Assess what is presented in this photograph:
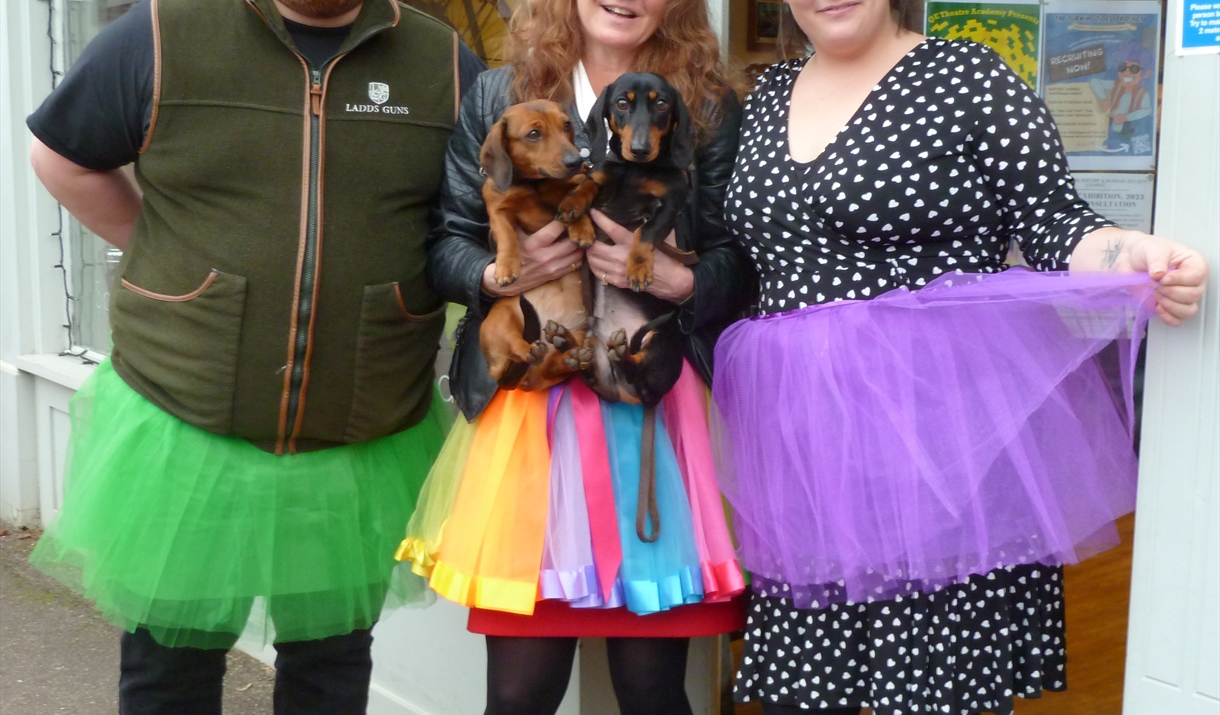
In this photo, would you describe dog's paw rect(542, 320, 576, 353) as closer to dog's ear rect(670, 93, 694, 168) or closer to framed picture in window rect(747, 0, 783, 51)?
dog's ear rect(670, 93, 694, 168)

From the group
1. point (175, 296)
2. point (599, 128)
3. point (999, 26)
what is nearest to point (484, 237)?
point (599, 128)

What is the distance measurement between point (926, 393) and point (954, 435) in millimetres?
82

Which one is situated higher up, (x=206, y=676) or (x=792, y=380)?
(x=792, y=380)

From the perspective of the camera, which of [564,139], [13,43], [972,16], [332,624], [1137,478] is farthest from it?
[13,43]

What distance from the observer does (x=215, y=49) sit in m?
2.26

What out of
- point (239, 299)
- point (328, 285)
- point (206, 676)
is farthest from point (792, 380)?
point (206, 676)

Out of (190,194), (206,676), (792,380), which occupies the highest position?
(190,194)

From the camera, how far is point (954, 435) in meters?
1.91

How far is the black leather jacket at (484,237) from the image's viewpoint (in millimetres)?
2248

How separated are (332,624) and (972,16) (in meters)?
1.96

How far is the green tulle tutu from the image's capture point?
237 centimetres

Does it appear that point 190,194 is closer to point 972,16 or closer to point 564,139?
point 564,139

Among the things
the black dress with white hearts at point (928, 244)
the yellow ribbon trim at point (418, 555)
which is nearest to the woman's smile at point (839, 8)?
the black dress with white hearts at point (928, 244)

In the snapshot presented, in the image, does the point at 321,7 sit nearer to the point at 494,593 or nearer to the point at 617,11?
the point at 617,11
